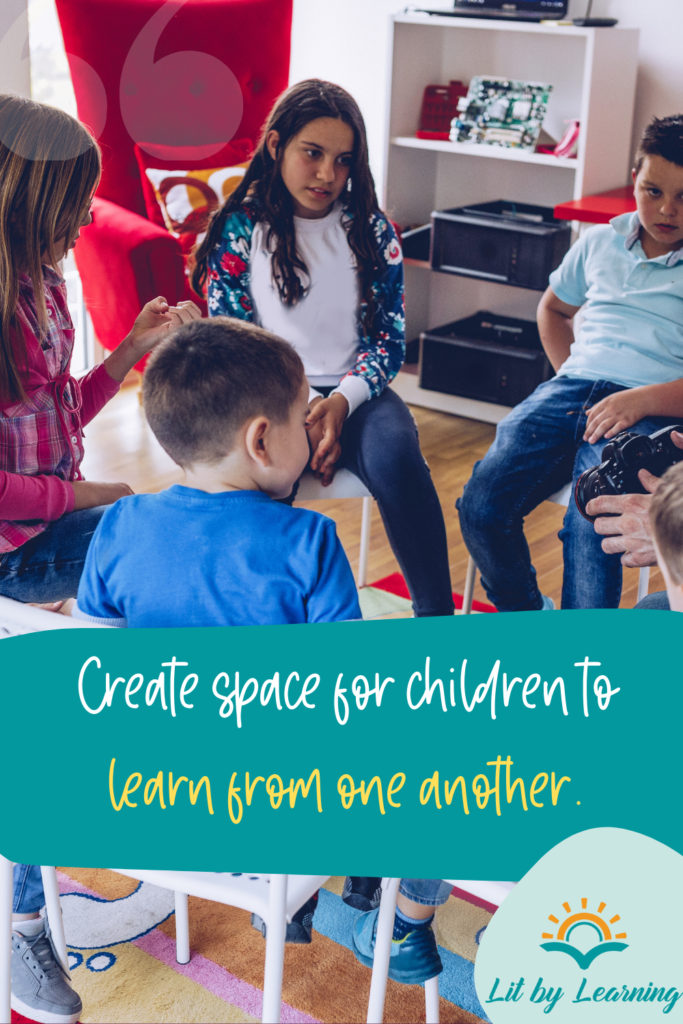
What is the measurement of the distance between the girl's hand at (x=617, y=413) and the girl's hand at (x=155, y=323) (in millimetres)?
664

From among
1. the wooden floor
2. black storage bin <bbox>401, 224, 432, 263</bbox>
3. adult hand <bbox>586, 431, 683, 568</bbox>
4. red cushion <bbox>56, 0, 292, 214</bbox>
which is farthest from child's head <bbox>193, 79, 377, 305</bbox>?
black storage bin <bbox>401, 224, 432, 263</bbox>

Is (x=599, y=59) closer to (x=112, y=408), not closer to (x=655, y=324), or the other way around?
(x=655, y=324)

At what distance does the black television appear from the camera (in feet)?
9.91

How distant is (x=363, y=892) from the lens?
1.23 meters

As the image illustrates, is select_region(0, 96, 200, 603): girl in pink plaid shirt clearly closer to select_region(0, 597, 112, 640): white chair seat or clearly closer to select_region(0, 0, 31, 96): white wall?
select_region(0, 597, 112, 640): white chair seat

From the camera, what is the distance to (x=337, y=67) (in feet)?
12.5

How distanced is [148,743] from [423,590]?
86 cm

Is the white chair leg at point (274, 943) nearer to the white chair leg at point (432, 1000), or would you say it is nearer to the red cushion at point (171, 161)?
the white chair leg at point (432, 1000)

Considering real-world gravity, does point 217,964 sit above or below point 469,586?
below

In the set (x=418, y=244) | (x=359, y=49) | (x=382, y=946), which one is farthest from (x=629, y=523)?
(x=359, y=49)

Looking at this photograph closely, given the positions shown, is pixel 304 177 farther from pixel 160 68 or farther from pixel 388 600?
pixel 160 68

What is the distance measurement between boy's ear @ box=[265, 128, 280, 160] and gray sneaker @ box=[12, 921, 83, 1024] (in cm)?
127

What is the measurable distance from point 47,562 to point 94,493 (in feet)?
0.39

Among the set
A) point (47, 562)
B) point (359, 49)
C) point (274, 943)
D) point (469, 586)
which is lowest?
point (469, 586)
